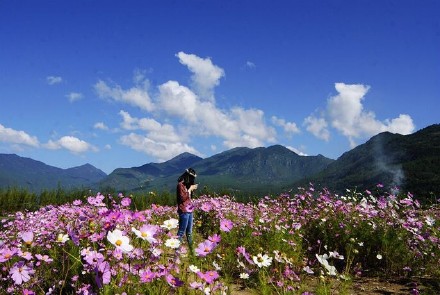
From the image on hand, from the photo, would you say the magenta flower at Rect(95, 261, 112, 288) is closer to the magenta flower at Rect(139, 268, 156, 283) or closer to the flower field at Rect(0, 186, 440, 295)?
the magenta flower at Rect(139, 268, 156, 283)

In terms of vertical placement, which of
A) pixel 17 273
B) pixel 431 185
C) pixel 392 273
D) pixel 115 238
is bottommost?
pixel 392 273

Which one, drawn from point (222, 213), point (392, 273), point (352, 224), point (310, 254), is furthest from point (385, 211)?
point (222, 213)

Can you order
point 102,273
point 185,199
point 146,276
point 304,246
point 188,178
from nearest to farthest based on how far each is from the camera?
point 102,273, point 146,276, point 304,246, point 185,199, point 188,178

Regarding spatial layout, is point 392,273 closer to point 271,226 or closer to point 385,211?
point 385,211

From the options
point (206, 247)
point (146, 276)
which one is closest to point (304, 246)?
point (206, 247)

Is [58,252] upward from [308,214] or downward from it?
downward

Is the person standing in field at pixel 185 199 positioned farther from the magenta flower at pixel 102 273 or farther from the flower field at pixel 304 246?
the magenta flower at pixel 102 273

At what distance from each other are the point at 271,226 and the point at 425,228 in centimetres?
268

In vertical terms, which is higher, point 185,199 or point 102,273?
point 185,199

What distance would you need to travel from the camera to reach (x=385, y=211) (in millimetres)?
7164

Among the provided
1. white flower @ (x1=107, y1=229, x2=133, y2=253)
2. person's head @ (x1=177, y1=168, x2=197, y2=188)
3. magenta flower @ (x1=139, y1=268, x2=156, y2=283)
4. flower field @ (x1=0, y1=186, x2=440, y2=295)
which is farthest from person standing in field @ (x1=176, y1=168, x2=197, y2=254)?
white flower @ (x1=107, y1=229, x2=133, y2=253)

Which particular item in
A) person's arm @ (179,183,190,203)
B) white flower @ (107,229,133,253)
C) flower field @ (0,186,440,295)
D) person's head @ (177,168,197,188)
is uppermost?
person's head @ (177,168,197,188)

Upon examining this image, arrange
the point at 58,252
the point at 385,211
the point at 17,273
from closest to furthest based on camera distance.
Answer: the point at 17,273 → the point at 58,252 → the point at 385,211

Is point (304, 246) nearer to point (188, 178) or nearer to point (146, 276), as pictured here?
point (188, 178)
